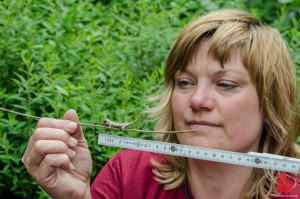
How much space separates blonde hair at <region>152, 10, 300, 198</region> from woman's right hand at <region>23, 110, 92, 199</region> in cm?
52

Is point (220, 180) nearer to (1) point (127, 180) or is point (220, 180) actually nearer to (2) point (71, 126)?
(1) point (127, 180)

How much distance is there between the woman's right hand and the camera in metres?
2.65

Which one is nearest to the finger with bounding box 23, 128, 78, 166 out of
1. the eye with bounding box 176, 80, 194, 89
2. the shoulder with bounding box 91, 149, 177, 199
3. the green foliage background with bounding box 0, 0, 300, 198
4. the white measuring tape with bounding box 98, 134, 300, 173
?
the white measuring tape with bounding box 98, 134, 300, 173

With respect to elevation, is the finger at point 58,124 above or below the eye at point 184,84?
below

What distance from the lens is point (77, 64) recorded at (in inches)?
167

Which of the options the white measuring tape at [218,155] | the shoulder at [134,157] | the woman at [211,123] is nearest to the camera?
the white measuring tape at [218,155]

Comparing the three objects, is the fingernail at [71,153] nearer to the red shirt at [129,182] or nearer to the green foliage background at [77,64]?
the red shirt at [129,182]

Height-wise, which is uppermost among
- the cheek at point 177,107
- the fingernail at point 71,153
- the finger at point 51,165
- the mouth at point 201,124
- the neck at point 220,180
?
the cheek at point 177,107

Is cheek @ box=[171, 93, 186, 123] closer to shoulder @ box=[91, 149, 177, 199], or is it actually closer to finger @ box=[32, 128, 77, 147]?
shoulder @ box=[91, 149, 177, 199]

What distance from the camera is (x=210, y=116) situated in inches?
115

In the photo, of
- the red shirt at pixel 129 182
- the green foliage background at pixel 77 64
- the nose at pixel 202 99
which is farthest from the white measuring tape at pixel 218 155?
the green foliage background at pixel 77 64

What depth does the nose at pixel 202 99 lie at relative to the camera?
292 centimetres

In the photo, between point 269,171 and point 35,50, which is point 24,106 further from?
point 269,171

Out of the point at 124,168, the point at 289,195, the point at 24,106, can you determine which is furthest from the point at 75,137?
the point at 289,195
